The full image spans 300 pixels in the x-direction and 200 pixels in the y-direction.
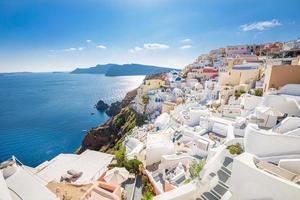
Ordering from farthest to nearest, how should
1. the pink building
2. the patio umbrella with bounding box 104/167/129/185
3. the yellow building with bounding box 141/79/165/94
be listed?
1. the pink building
2. the yellow building with bounding box 141/79/165/94
3. the patio umbrella with bounding box 104/167/129/185

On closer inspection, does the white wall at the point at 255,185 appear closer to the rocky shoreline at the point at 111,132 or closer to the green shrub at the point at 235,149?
the green shrub at the point at 235,149

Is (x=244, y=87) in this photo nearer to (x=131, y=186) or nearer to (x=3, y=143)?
(x=131, y=186)

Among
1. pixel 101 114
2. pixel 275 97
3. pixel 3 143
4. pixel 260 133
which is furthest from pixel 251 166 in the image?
pixel 101 114

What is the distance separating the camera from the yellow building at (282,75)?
56.7 feet

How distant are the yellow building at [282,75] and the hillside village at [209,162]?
2.9 inches

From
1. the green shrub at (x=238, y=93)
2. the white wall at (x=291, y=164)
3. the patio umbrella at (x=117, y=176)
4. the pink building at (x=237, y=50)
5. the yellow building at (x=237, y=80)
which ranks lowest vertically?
the patio umbrella at (x=117, y=176)

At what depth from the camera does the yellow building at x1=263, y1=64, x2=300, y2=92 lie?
17.3m

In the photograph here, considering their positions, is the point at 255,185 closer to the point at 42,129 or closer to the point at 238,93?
the point at 238,93

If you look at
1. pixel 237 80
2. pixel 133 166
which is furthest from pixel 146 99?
pixel 133 166

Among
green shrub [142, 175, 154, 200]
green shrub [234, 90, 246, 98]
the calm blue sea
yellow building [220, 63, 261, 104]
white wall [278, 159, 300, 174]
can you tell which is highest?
yellow building [220, 63, 261, 104]

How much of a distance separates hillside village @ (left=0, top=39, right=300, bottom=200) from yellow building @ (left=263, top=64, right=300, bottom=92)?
7cm

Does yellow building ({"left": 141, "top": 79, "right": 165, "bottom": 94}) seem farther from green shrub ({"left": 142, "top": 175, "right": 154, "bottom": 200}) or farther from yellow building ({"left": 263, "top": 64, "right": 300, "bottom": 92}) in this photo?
green shrub ({"left": 142, "top": 175, "right": 154, "bottom": 200})

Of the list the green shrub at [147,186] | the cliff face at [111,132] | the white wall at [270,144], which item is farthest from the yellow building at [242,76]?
the green shrub at [147,186]

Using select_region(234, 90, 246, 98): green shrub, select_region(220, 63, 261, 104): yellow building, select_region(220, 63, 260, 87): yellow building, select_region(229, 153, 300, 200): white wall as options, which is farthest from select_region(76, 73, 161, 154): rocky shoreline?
select_region(229, 153, 300, 200): white wall
